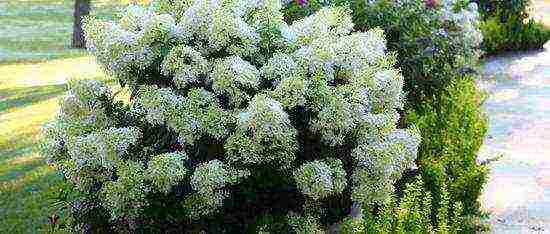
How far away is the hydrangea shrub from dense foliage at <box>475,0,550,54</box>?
9.52 meters

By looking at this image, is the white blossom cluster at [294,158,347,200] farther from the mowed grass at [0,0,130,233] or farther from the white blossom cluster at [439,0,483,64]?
the white blossom cluster at [439,0,483,64]

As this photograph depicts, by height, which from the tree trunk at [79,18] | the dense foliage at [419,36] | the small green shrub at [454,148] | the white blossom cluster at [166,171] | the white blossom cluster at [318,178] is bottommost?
the tree trunk at [79,18]

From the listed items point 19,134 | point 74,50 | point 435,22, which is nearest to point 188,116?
point 435,22

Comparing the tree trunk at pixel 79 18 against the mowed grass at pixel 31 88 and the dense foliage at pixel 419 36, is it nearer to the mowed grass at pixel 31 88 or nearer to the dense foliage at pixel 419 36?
the mowed grass at pixel 31 88

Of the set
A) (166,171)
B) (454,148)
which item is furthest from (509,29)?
(166,171)

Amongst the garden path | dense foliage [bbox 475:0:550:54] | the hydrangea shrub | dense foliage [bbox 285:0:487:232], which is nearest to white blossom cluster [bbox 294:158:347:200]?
the hydrangea shrub

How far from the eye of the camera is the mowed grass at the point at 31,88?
7.80m

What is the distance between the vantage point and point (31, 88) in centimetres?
1477

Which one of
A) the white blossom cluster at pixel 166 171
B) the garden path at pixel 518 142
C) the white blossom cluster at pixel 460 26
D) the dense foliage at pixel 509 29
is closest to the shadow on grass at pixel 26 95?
the white blossom cluster at pixel 460 26

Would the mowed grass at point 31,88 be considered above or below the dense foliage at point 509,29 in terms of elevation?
below

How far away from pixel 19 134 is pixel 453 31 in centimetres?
539

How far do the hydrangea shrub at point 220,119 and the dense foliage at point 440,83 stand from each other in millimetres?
807

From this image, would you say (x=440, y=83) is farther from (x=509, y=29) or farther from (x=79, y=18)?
(x=79, y=18)

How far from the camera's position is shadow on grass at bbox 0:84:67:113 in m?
13.2
